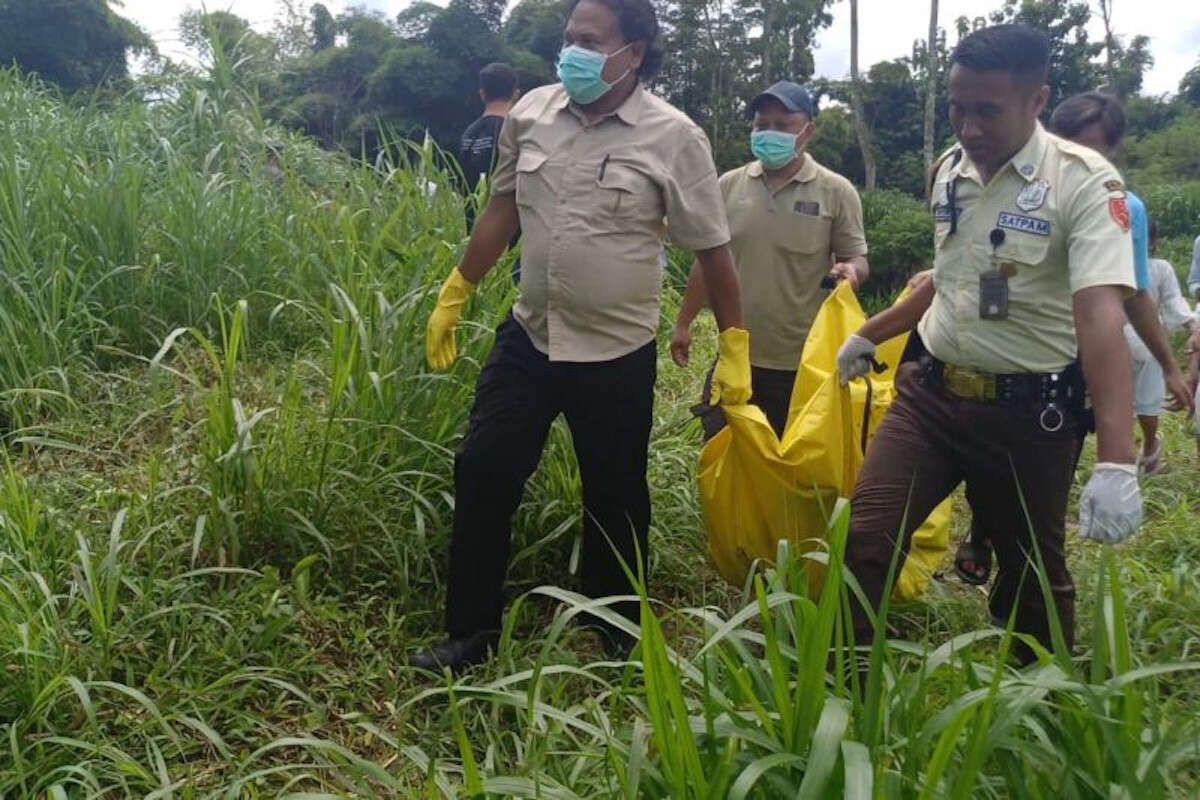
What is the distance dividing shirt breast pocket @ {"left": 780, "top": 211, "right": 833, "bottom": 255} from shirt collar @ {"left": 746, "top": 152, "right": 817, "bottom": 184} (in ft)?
0.41

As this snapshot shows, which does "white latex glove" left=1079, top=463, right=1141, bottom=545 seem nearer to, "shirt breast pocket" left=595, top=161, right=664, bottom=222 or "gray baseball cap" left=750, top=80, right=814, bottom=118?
"shirt breast pocket" left=595, top=161, right=664, bottom=222

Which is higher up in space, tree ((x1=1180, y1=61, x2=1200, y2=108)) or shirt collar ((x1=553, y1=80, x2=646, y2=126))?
tree ((x1=1180, y1=61, x2=1200, y2=108))

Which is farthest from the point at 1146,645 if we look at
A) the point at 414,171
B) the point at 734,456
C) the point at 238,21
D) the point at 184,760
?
the point at 238,21

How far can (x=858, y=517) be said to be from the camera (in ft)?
8.08

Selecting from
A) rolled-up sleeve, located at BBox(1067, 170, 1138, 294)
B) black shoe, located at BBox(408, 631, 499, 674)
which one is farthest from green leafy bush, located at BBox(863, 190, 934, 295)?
black shoe, located at BBox(408, 631, 499, 674)

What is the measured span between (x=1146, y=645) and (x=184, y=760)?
7.75ft

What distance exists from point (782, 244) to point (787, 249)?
0.08 feet

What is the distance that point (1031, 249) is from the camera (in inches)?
91.4

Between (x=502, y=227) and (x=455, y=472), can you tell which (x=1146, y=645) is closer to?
(x=455, y=472)

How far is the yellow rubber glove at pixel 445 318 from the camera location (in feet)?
9.84

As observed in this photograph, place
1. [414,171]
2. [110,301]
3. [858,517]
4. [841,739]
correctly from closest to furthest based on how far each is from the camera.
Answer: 1. [841,739]
2. [858,517]
3. [110,301]
4. [414,171]

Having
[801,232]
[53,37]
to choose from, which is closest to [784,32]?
[53,37]

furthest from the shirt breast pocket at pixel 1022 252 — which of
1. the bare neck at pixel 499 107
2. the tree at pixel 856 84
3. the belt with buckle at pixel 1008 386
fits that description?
the tree at pixel 856 84

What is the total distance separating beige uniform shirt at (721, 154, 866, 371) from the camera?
144 inches
